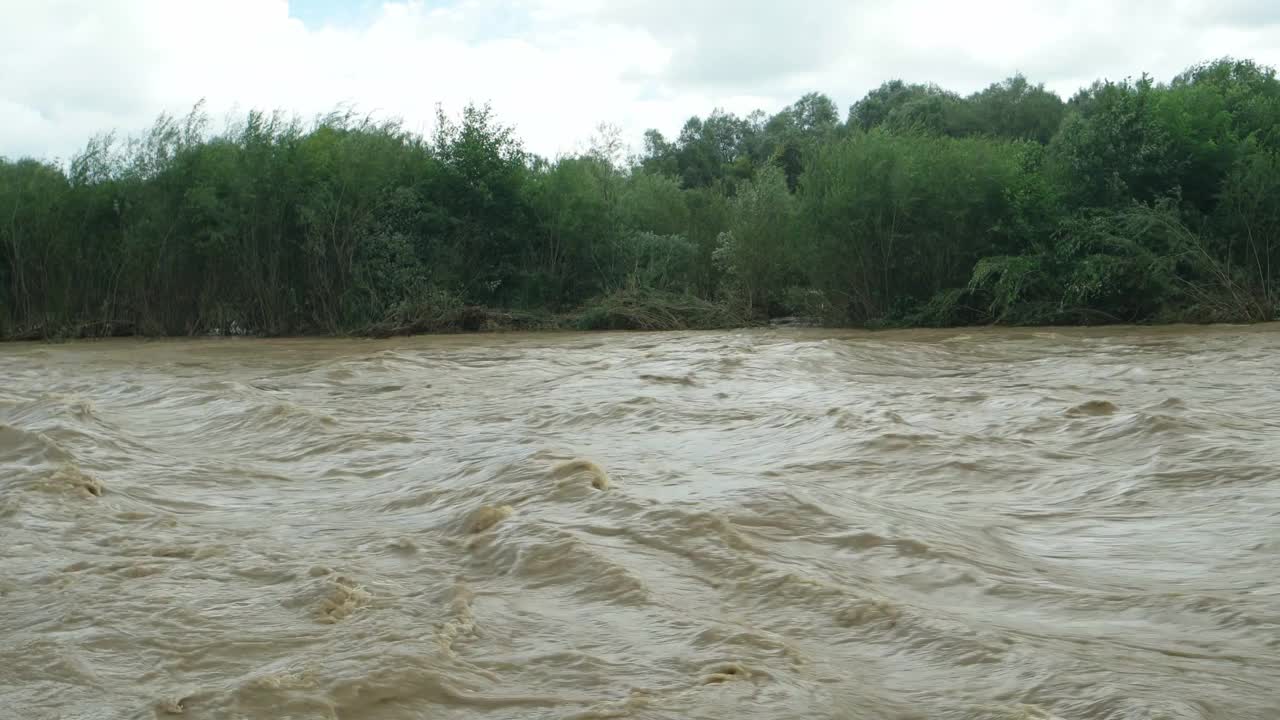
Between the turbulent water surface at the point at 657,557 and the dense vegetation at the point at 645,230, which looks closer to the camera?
the turbulent water surface at the point at 657,557

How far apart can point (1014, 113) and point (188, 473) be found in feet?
141

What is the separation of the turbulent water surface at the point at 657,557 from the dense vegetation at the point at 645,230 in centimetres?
890

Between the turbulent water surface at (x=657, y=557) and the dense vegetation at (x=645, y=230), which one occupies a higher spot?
the dense vegetation at (x=645, y=230)

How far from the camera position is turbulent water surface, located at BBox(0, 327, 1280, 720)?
11.9 feet

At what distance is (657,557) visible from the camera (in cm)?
523

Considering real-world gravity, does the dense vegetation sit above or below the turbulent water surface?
above

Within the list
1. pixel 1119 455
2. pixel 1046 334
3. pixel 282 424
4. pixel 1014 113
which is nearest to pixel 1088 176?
pixel 1046 334

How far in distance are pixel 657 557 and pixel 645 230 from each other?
21.8 metres

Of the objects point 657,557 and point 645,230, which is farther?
point 645,230

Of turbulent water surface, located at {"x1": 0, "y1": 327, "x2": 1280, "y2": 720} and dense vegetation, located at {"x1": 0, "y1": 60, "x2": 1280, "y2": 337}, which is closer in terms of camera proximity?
turbulent water surface, located at {"x1": 0, "y1": 327, "x2": 1280, "y2": 720}

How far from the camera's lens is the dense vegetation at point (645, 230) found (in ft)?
63.1

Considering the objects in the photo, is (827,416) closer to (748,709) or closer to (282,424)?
(282,424)

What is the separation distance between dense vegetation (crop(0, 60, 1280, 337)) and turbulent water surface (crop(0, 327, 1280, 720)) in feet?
29.2

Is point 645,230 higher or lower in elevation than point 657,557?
higher
